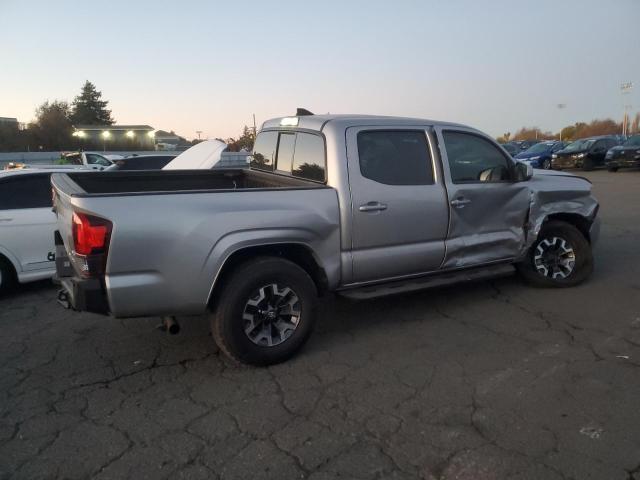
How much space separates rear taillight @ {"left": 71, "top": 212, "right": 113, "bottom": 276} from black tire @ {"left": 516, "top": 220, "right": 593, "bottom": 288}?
14.0 ft

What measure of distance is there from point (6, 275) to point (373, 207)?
4467mm

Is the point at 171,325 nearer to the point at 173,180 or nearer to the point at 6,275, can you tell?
the point at 173,180

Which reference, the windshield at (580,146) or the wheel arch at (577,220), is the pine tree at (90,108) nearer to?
the windshield at (580,146)

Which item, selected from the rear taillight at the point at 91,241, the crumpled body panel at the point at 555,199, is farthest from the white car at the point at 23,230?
the crumpled body panel at the point at 555,199

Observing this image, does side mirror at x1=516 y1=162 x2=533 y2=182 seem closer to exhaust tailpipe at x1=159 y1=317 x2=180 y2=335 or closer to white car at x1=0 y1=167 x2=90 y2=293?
exhaust tailpipe at x1=159 y1=317 x2=180 y2=335

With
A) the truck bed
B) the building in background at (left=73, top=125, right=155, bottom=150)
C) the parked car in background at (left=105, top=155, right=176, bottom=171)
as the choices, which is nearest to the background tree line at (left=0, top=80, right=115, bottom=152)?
the building in background at (left=73, top=125, right=155, bottom=150)

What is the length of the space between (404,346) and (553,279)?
237 centimetres

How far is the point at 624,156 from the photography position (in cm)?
2191

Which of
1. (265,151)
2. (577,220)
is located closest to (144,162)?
(265,151)

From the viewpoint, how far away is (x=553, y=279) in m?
5.56

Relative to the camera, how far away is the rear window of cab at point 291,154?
4307mm

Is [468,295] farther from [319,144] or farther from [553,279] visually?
[319,144]

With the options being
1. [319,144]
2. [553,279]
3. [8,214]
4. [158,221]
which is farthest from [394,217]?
[8,214]

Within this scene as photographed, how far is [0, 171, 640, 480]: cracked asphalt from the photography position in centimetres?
271
